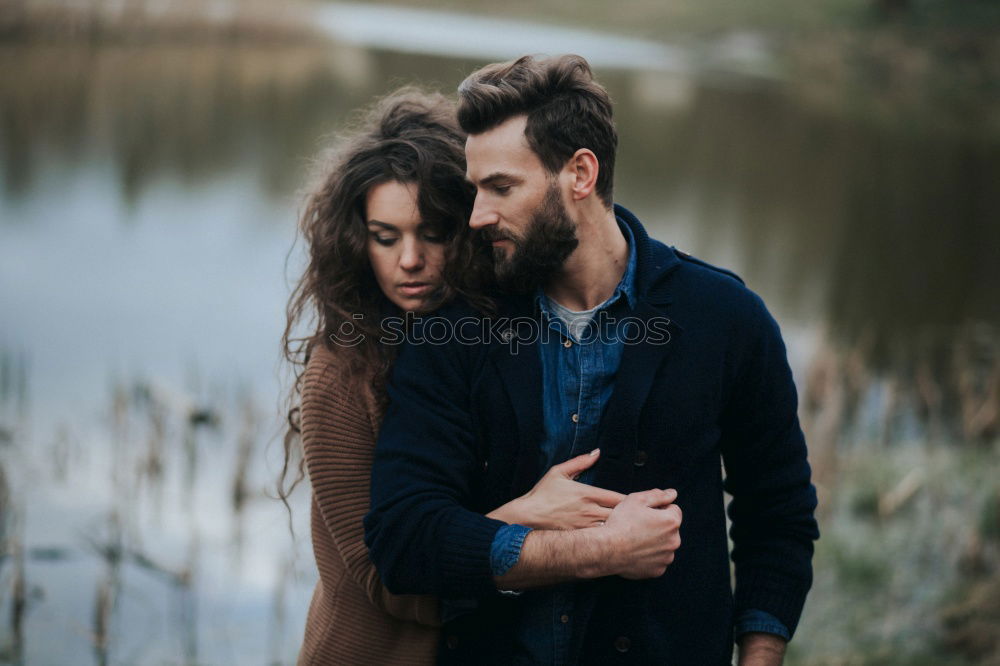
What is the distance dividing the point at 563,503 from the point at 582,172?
2.22 feet

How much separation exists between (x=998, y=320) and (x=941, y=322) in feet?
1.62

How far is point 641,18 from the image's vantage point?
919 inches

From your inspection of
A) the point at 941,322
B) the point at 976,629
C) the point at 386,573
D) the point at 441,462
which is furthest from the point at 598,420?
the point at 941,322

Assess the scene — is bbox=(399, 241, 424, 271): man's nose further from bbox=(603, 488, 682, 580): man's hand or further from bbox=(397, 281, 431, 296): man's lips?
bbox=(603, 488, 682, 580): man's hand

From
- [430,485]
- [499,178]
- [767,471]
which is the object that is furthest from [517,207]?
A: [767,471]

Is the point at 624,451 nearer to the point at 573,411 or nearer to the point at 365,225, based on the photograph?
the point at 573,411

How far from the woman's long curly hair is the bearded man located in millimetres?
114

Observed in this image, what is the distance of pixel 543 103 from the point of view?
2182 mm

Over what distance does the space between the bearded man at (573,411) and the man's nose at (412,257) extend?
0.57ft

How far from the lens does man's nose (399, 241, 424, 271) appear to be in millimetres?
2355

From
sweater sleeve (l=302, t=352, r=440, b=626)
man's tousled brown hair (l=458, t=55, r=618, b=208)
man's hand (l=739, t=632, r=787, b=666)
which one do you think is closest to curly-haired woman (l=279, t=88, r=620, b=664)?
sweater sleeve (l=302, t=352, r=440, b=626)

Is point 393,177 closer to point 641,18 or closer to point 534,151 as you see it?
point 534,151

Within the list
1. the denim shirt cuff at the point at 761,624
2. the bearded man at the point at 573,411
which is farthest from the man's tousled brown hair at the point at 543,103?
the denim shirt cuff at the point at 761,624

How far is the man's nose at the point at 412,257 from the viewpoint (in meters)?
2.36
